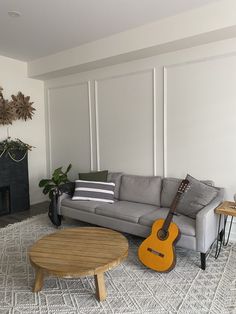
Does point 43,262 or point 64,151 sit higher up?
point 64,151

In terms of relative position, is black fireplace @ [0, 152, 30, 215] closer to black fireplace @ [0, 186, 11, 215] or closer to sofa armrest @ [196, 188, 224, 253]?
black fireplace @ [0, 186, 11, 215]

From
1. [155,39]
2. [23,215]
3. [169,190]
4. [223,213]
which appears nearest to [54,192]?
[23,215]

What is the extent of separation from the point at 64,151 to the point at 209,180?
2762 millimetres

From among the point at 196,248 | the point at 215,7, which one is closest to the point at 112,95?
the point at 215,7

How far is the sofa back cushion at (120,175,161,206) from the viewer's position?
3.45 metres

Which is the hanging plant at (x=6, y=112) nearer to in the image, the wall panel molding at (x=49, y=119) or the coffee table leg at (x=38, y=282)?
the wall panel molding at (x=49, y=119)

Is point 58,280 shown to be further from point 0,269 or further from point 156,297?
point 156,297

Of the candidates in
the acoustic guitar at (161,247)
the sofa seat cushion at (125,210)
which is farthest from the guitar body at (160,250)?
the sofa seat cushion at (125,210)

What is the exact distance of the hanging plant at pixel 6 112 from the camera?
4293 mm

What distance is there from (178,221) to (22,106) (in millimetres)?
3430

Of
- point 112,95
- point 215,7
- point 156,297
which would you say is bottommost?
point 156,297

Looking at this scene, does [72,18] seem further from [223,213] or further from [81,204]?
[223,213]

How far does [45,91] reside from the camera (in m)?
5.07

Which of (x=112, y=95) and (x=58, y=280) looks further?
(x=112, y=95)
